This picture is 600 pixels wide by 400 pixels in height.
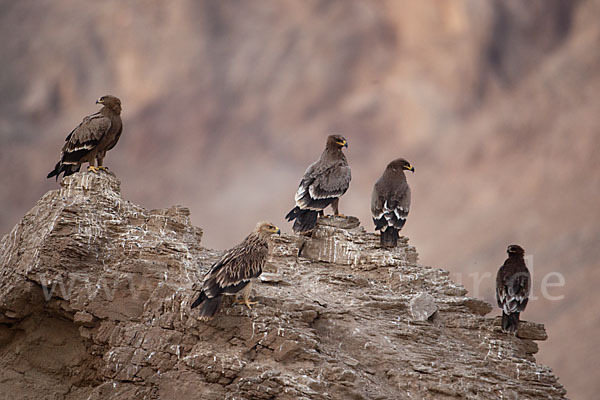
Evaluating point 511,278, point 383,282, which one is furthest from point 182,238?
point 511,278

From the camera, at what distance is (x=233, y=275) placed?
9.87 meters

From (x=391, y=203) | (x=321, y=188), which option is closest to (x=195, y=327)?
(x=321, y=188)

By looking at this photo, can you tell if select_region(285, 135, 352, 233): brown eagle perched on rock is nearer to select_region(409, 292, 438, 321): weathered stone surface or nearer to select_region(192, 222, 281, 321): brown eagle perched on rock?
select_region(409, 292, 438, 321): weathered stone surface

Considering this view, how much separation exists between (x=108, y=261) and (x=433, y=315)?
16.9ft

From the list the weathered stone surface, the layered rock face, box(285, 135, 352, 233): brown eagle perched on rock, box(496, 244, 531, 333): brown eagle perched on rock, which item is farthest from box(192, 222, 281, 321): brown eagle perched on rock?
box(496, 244, 531, 333): brown eagle perched on rock

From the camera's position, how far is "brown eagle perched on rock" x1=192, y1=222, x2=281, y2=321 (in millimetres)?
9719

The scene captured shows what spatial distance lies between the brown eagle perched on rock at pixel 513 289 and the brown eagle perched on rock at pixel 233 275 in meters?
4.39

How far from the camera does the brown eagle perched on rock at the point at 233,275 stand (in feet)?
31.9

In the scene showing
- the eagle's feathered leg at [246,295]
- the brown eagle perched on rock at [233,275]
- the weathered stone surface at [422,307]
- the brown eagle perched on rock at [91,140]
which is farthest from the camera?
the brown eagle perched on rock at [91,140]

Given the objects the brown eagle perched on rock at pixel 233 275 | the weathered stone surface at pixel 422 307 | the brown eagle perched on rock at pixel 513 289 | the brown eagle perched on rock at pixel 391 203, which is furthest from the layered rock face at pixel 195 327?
the brown eagle perched on rock at pixel 391 203

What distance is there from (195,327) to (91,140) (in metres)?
4.69

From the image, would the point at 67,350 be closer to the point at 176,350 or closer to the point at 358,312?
the point at 176,350

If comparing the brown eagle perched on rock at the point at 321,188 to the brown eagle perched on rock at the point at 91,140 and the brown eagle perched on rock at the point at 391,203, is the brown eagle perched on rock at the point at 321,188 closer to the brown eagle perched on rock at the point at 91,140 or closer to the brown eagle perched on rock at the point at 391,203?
the brown eagle perched on rock at the point at 391,203

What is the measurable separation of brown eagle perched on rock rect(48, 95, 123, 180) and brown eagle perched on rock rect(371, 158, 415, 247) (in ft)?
16.4
